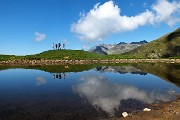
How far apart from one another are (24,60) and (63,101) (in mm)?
109903

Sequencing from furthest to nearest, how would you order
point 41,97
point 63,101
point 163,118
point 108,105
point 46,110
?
point 41,97
point 63,101
point 108,105
point 46,110
point 163,118

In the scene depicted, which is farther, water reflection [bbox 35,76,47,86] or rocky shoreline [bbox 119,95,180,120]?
water reflection [bbox 35,76,47,86]

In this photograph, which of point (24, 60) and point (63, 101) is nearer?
point (63, 101)

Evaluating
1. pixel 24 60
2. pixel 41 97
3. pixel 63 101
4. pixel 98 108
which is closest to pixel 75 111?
pixel 98 108

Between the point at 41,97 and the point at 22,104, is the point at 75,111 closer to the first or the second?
the point at 22,104

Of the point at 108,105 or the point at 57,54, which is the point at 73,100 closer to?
the point at 108,105

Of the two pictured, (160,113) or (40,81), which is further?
(40,81)

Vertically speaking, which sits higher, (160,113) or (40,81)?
(40,81)

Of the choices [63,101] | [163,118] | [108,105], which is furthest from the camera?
[63,101]

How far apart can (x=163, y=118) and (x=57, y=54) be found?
151875 mm

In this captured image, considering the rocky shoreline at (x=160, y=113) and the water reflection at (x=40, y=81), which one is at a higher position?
the water reflection at (x=40, y=81)

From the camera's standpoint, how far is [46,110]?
90.6 feet

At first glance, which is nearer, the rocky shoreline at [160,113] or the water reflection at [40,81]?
the rocky shoreline at [160,113]

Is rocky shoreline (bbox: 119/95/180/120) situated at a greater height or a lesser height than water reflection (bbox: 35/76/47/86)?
lesser
